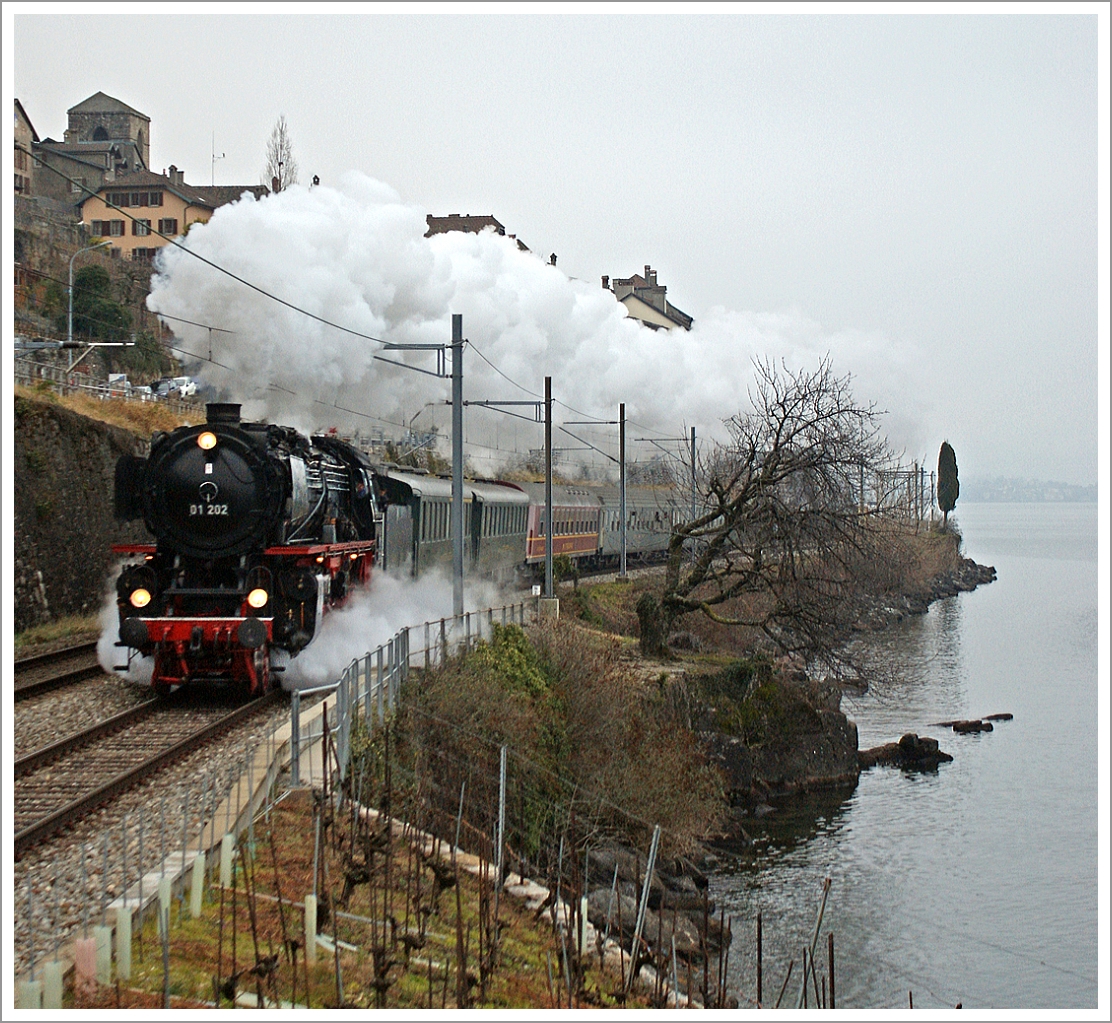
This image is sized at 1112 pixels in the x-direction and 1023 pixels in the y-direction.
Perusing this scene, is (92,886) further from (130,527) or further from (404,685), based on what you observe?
Answer: (130,527)

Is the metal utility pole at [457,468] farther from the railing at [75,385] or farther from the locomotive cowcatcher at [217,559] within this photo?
the railing at [75,385]

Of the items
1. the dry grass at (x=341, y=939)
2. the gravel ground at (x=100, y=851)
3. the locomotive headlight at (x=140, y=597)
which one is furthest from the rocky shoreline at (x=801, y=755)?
the dry grass at (x=341, y=939)

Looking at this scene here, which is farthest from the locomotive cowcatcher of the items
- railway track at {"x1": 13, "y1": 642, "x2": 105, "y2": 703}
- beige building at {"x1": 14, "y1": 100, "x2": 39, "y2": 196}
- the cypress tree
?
the cypress tree

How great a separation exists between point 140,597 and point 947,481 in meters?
99.9

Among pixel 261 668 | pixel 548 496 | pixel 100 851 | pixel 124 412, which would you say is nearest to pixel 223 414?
pixel 261 668

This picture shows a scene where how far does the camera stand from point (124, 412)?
2980 cm

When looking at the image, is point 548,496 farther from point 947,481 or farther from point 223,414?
point 947,481

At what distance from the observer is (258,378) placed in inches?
1054

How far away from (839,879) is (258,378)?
15.6m

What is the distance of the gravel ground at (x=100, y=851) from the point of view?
758 cm

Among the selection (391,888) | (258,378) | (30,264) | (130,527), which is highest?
(30,264)

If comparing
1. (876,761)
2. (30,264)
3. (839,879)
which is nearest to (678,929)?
(839,879)

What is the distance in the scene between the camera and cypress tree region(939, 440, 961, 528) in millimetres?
105125

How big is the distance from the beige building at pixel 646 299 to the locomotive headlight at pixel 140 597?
75.7 m
